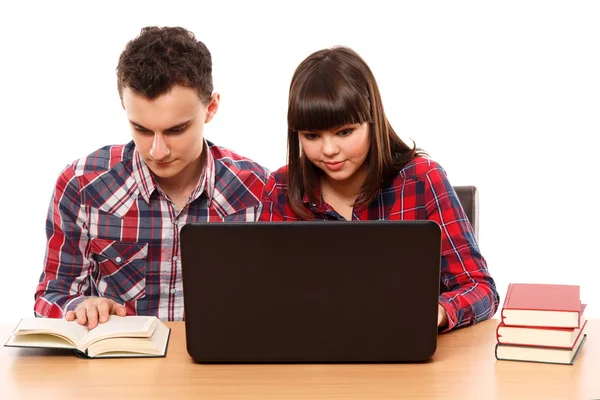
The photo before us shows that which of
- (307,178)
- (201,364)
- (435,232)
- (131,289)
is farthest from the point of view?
(131,289)

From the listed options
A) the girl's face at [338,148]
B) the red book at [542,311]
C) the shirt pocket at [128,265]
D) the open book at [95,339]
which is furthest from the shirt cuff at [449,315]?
the shirt pocket at [128,265]

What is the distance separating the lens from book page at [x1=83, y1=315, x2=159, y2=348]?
1694mm

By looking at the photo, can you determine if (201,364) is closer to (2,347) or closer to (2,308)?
(2,347)

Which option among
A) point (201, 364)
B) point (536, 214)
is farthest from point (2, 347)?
point (536, 214)

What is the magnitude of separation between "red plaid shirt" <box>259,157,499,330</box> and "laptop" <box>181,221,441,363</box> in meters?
0.28

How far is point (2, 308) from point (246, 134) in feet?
4.30

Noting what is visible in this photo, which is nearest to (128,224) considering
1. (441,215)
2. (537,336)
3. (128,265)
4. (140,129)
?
(128,265)

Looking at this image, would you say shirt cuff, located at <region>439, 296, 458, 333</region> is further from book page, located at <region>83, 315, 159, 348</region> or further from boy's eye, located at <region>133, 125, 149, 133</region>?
boy's eye, located at <region>133, 125, 149, 133</region>

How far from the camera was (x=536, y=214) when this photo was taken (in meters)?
3.69

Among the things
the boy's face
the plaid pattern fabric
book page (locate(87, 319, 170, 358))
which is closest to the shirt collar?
the plaid pattern fabric

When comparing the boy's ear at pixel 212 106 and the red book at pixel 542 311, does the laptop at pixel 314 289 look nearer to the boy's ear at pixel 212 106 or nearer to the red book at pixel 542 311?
the red book at pixel 542 311

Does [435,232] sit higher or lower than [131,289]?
higher

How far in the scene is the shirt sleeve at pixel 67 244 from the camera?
2.21 m

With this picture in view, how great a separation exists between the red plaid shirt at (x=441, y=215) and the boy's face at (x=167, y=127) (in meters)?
0.25
